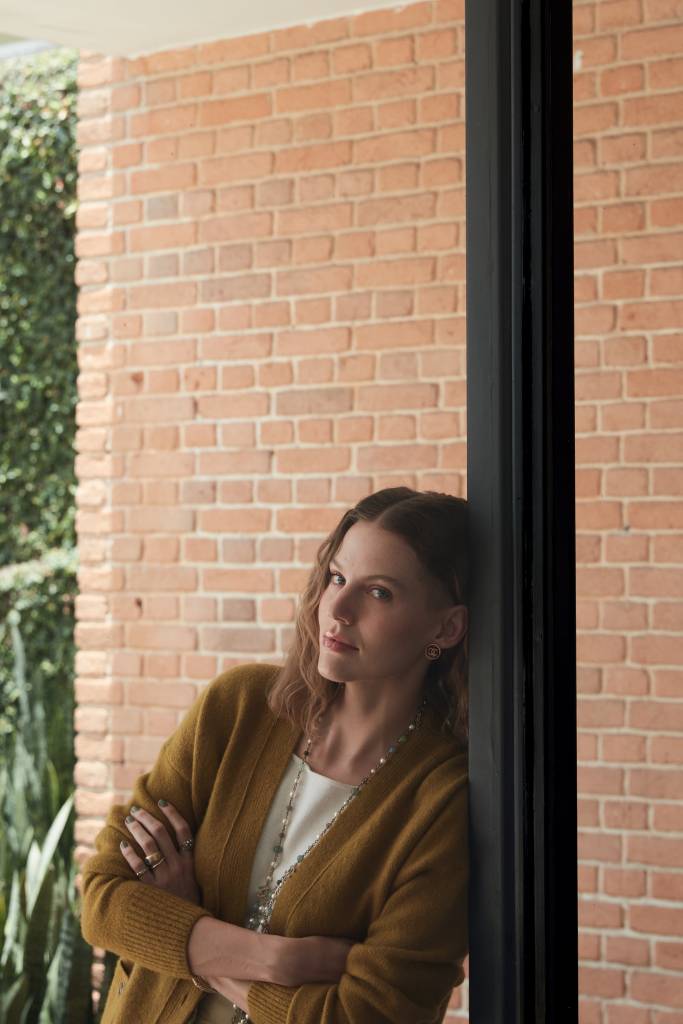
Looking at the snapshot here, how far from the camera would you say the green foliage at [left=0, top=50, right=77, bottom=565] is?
4145mm

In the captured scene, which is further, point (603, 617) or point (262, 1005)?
point (603, 617)

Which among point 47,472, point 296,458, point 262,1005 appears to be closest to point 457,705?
point 262,1005

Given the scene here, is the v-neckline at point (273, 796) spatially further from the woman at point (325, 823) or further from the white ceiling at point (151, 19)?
the white ceiling at point (151, 19)

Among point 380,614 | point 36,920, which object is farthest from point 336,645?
point 36,920

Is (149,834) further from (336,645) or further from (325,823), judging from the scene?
(336,645)

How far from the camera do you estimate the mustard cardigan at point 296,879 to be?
1278 mm

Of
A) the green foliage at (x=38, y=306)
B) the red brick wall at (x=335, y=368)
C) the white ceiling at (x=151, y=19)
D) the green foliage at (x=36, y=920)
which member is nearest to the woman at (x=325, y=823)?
the red brick wall at (x=335, y=368)

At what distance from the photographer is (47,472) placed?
4.23 metres

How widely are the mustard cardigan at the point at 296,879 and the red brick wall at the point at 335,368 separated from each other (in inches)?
43.4

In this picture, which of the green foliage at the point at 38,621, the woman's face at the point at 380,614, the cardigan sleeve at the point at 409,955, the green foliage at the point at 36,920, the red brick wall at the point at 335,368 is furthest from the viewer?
the green foliage at the point at 38,621

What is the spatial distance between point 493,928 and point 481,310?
66cm

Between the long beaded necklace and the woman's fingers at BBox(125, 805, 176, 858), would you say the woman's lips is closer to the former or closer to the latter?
the long beaded necklace

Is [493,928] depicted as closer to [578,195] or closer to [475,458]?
[475,458]

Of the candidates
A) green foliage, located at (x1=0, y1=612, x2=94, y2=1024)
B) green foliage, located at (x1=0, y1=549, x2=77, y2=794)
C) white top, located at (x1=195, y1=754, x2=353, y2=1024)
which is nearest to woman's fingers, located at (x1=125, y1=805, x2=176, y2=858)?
white top, located at (x1=195, y1=754, x2=353, y2=1024)
